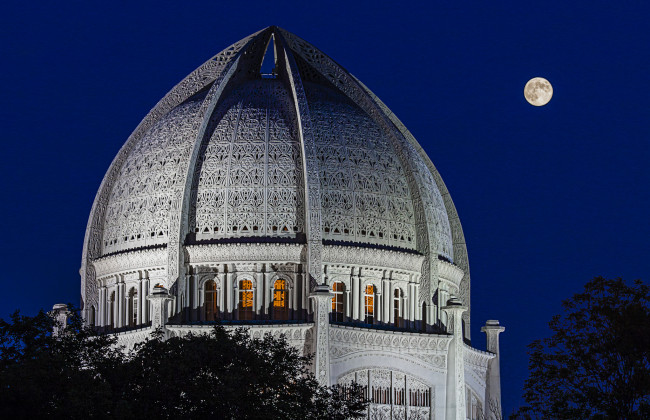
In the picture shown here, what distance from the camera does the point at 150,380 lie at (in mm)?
53938

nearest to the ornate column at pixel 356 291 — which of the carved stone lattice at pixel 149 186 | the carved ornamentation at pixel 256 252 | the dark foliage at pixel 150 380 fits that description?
the carved ornamentation at pixel 256 252

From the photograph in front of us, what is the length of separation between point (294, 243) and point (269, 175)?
3762 mm

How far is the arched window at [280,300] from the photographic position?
7912 cm

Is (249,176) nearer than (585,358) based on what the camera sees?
No

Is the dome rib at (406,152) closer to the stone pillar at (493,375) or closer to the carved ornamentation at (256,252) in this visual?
the stone pillar at (493,375)

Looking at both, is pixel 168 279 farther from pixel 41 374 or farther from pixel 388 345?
pixel 41 374

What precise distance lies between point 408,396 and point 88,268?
1862 cm

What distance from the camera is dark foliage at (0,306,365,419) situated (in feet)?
169

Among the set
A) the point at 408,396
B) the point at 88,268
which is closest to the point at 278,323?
the point at 408,396

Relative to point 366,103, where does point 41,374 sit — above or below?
below

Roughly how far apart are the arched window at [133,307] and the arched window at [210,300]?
4.11 metres

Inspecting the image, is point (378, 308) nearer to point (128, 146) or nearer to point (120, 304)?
point (120, 304)

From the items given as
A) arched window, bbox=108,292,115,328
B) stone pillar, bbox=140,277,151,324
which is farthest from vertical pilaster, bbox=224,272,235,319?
arched window, bbox=108,292,115,328

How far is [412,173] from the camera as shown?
8344cm
